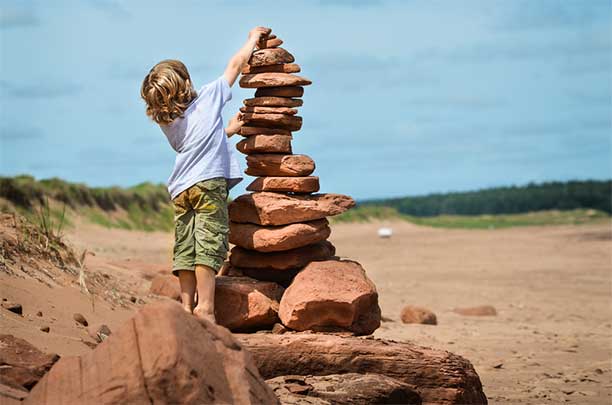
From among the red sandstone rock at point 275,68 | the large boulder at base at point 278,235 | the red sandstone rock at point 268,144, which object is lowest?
the large boulder at base at point 278,235

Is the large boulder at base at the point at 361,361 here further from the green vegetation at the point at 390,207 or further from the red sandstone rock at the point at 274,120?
the green vegetation at the point at 390,207

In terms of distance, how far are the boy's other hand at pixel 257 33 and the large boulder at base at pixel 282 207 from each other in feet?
5.21

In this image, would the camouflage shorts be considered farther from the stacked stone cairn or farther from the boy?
the stacked stone cairn

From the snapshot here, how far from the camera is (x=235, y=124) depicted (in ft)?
32.2

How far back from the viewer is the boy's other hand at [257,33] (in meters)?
9.53

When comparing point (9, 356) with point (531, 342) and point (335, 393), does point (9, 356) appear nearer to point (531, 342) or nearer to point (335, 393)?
point (335, 393)

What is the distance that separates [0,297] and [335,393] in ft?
11.9

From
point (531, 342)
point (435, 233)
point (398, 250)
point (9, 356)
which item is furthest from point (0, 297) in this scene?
point (435, 233)

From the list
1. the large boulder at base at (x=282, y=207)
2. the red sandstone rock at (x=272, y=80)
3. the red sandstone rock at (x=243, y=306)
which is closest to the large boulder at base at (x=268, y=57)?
the red sandstone rock at (x=272, y=80)

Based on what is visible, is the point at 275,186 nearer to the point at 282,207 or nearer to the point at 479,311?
the point at 282,207

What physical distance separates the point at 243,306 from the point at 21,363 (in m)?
2.61

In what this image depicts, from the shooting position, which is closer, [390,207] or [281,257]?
[281,257]

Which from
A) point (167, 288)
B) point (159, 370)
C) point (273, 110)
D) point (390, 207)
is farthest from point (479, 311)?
point (390, 207)

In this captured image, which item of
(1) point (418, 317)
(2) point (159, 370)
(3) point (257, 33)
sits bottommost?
(1) point (418, 317)
